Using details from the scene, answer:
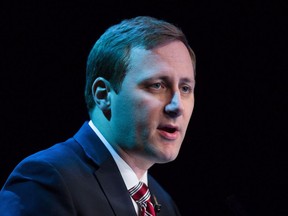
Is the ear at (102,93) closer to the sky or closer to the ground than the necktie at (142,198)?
closer to the sky

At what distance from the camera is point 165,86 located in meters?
2.10

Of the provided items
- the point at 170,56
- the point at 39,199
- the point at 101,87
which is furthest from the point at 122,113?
the point at 39,199

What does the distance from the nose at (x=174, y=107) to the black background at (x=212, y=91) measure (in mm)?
1221

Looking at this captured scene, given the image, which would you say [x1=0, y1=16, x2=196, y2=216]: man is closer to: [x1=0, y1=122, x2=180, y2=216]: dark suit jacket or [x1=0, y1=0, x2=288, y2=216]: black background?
[x1=0, y1=122, x2=180, y2=216]: dark suit jacket

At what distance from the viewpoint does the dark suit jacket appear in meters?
1.76

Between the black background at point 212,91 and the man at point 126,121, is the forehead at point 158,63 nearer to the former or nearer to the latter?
the man at point 126,121

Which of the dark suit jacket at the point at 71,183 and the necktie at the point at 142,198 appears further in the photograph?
the necktie at the point at 142,198

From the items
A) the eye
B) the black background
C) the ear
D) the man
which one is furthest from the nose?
the black background

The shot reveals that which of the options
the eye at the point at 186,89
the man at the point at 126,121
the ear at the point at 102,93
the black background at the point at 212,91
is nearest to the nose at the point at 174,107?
the man at the point at 126,121

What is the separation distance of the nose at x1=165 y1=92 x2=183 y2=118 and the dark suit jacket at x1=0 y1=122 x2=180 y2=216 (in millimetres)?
353

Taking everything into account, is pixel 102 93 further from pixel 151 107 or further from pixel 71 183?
pixel 71 183

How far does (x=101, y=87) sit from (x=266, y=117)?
1729 millimetres

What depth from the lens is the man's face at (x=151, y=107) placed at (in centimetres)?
205

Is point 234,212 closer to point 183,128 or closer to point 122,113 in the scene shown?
→ point 183,128
